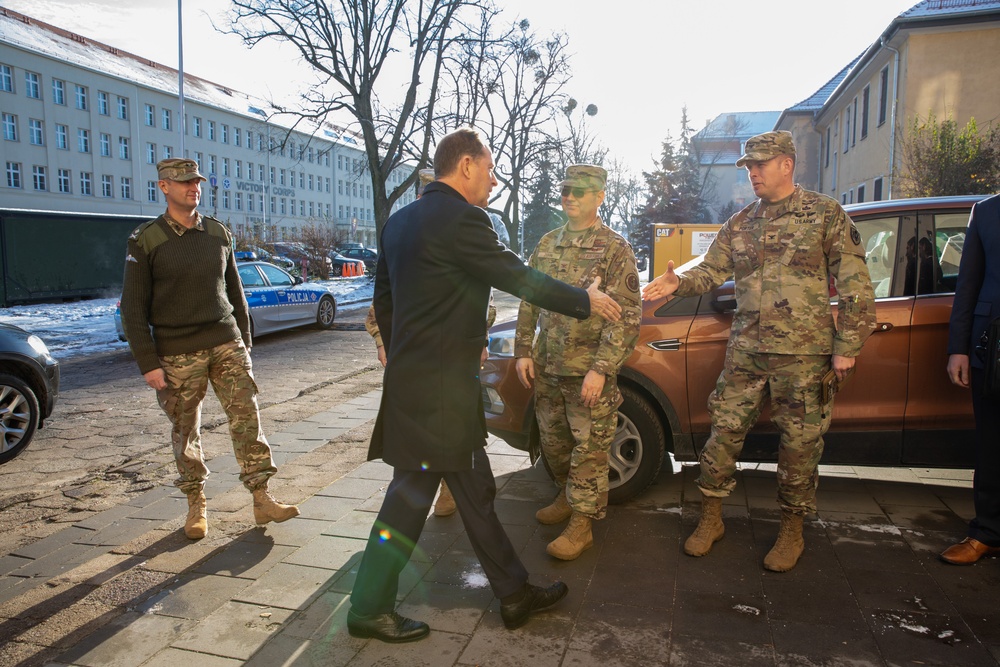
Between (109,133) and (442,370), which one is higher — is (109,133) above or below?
above

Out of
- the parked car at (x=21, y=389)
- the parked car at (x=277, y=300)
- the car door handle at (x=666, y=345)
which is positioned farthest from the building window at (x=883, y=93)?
the parked car at (x=21, y=389)

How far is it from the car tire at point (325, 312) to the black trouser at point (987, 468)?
41.1 feet

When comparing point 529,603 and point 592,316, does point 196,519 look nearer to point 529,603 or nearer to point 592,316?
point 529,603

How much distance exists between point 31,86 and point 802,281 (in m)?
56.9

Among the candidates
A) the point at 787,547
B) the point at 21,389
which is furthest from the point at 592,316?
the point at 21,389

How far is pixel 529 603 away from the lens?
9.95 feet

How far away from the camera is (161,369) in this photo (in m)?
3.94

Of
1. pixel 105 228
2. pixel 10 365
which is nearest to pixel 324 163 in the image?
pixel 105 228

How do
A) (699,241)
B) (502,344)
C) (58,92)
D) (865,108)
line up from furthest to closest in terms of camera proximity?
(58,92)
(865,108)
(699,241)
(502,344)

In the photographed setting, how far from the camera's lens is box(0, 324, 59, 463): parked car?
561 centimetres

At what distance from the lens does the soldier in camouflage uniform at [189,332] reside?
390cm

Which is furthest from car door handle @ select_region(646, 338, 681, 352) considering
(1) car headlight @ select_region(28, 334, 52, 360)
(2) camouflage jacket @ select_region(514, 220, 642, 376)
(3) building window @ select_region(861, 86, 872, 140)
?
(3) building window @ select_region(861, 86, 872, 140)

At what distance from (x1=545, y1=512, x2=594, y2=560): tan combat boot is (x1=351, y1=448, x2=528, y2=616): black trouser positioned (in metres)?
0.68

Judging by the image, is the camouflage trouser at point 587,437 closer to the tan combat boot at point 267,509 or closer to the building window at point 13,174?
the tan combat boot at point 267,509
